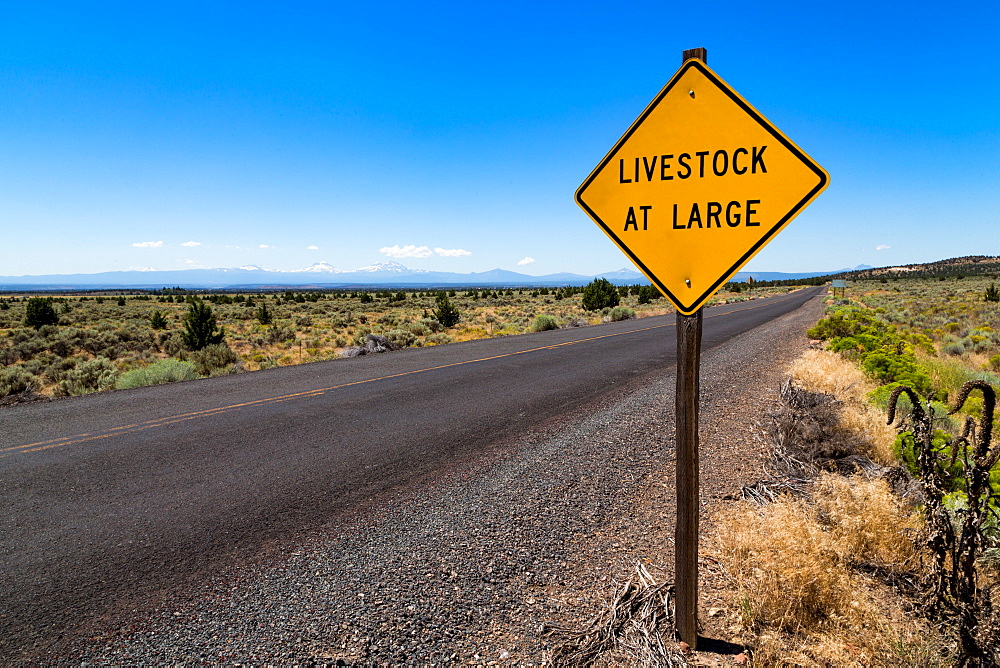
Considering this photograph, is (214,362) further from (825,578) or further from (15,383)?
(825,578)

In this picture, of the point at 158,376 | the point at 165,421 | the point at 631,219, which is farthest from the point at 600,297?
the point at 631,219

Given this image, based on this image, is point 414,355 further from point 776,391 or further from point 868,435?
point 868,435

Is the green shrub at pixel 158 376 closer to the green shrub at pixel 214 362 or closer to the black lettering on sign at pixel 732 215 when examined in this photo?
the green shrub at pixel 214 362

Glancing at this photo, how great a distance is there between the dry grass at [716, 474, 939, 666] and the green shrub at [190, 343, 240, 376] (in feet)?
39.5

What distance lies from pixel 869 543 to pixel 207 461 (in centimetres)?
593

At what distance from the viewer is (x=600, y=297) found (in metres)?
39.9

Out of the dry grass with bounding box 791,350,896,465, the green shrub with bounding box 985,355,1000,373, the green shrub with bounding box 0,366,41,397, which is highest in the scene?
the dry grass with bounding box 791,350,896,465

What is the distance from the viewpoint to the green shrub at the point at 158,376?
10.2 meters

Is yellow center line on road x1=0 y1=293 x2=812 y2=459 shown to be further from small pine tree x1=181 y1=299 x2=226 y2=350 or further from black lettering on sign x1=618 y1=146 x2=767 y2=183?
small pine tree x1=181 y1=299 x2=226 y2=350

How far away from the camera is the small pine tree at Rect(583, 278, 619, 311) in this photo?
39.7 meters

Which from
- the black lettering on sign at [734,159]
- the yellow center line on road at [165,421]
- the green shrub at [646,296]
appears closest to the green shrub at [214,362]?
the yellow center line on road at [165,421]

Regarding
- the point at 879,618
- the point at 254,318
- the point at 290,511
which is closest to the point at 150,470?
the point at 290,511

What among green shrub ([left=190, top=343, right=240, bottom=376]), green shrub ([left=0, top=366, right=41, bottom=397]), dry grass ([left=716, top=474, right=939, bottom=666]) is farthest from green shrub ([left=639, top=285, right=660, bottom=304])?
dry grass ([left=716, top=474, right=939, bottom=666])

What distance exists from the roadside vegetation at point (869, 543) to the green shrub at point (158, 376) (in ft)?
36.0
